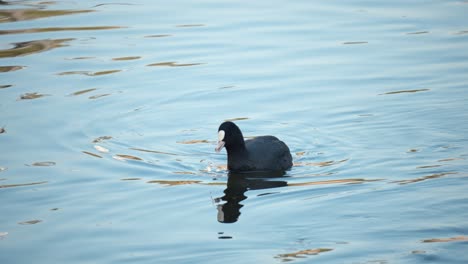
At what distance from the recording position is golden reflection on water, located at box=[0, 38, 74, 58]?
16953mm

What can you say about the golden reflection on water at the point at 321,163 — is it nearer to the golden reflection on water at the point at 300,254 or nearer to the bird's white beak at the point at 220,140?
the bird's white beak at the point at 220,140

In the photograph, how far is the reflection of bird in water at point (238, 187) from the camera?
9.78 metres

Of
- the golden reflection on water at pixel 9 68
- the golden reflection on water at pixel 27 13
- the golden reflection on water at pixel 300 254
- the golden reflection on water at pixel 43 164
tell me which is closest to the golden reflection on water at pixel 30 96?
the golden reflection on water at pixel 9 68

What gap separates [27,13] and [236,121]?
27.3 feet

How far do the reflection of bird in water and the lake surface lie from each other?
0.03 m

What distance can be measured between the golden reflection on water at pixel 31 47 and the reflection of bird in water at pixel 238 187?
6869mm

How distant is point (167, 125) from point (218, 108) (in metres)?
0.96

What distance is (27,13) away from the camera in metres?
19.8

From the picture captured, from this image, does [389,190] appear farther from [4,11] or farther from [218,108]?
[4,11]

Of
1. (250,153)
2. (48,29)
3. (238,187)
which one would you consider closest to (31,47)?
(48,29)

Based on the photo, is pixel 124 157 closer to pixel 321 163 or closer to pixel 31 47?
pixel 321 163

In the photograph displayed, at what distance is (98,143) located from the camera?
40.4 ft

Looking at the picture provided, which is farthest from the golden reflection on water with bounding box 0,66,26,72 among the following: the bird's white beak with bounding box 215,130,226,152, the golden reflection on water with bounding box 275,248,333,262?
the golden reflection on water with bounding box 275,248,333,262

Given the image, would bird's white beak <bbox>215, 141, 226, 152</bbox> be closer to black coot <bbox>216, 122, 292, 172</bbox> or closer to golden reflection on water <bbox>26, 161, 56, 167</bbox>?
black coot <bbox>216, 122, 292, 172</bbox>
